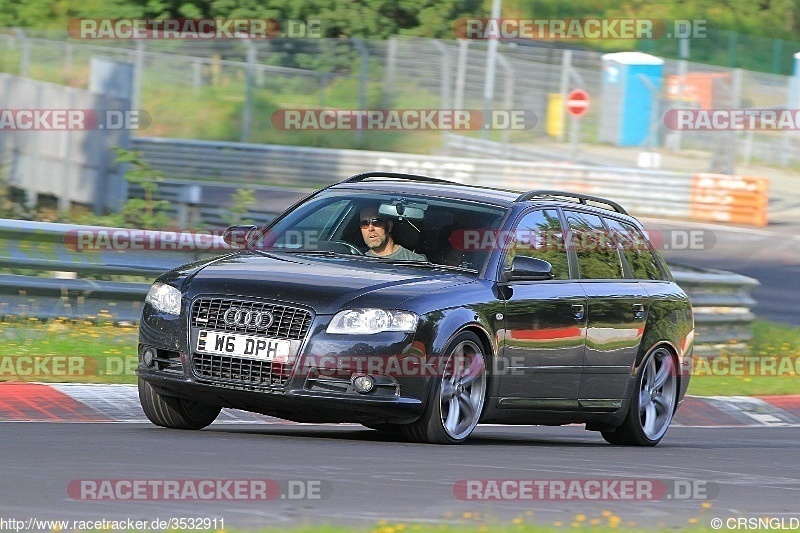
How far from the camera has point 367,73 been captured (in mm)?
35781

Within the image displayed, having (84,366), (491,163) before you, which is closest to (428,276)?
(84,366)

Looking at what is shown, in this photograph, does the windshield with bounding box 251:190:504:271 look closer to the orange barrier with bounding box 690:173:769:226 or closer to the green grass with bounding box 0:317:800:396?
the green grass with bounding box 0:317:800:396

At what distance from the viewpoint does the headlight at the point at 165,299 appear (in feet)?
31.5

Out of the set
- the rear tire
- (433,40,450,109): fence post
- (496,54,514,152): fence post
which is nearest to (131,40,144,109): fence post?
(433,40,450,109): fence post

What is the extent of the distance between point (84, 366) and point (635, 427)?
421 centimetres

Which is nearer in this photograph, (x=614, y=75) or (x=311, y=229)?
(x=311, y=229)

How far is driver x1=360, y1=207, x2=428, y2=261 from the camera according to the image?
1034 cm

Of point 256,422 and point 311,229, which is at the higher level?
point 311,229

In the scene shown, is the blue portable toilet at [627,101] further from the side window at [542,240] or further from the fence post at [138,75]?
the side window at [542,240]

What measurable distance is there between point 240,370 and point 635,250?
13.0 feet

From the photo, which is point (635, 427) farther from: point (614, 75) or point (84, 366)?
point (614, 75)

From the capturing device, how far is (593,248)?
11.6 metres

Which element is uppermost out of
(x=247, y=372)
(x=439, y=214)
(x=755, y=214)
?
(x=439, y=214)
